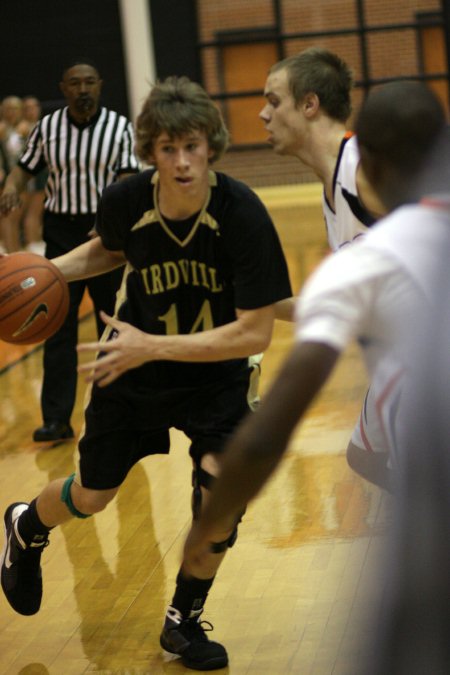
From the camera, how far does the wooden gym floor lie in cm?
358

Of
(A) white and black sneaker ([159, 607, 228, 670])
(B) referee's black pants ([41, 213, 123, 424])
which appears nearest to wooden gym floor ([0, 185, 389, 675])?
(A) white and black sneaker ([159, 607, 228, 670])

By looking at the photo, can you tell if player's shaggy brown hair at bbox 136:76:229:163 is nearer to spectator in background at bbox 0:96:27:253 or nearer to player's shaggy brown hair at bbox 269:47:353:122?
player's shaggy brown hair at bbox 269:47:353:122

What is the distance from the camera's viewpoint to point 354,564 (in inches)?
163

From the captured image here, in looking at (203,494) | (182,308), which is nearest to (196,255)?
(182,308)

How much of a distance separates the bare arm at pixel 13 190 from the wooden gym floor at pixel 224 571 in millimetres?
1283

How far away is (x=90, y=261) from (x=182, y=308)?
1.34 ft

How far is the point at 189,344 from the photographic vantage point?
3164 millimetres

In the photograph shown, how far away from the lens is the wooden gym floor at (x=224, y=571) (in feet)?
11.7

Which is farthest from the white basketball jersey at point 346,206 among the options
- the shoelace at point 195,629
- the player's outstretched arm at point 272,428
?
the player's outstretched arm at point 272,428

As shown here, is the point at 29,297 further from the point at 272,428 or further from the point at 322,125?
the point at 272,428

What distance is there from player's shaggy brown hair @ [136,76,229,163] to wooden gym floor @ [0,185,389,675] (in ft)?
4.57

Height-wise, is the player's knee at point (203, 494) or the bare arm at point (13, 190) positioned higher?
the bare arm at point (13, 190)

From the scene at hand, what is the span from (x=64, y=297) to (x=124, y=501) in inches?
59.6

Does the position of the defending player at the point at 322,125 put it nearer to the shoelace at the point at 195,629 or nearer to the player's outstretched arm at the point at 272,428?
the shoelace at the point at 195,629
